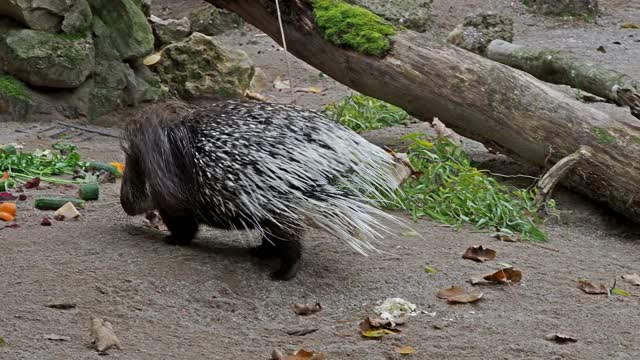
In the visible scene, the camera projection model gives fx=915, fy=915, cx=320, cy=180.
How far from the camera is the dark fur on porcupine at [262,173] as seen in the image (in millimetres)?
→ 3848

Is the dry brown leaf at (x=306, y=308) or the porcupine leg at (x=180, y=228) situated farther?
the porcupine leg at (x=180, y=228)

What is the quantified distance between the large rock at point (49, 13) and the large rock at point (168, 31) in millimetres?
2004

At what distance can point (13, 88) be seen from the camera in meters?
6.63

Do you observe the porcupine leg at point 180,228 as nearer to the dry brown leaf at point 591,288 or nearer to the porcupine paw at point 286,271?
the porcupine paw at point 286,271

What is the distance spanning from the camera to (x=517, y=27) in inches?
461

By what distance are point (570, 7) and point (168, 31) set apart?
19.2 feet

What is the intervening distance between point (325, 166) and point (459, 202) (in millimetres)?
1426

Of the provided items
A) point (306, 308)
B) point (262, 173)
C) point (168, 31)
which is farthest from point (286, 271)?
point (168, 31)

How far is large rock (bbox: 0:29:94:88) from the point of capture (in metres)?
6.56

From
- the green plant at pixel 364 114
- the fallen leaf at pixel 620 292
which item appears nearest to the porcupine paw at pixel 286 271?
the fallen leaf at pixel 620 292

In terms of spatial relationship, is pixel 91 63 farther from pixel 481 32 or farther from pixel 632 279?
pixel 481 32

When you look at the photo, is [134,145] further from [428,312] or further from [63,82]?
[63,82]

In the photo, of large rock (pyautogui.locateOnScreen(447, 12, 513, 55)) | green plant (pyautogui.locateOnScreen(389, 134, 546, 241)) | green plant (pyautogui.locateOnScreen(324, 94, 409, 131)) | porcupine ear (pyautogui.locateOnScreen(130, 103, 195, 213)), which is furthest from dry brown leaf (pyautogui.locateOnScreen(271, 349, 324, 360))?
large rock (pyautogui.locateOnScreen(447, 12, 513, 55))

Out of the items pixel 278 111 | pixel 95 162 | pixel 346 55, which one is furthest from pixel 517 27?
pixel 278 111
